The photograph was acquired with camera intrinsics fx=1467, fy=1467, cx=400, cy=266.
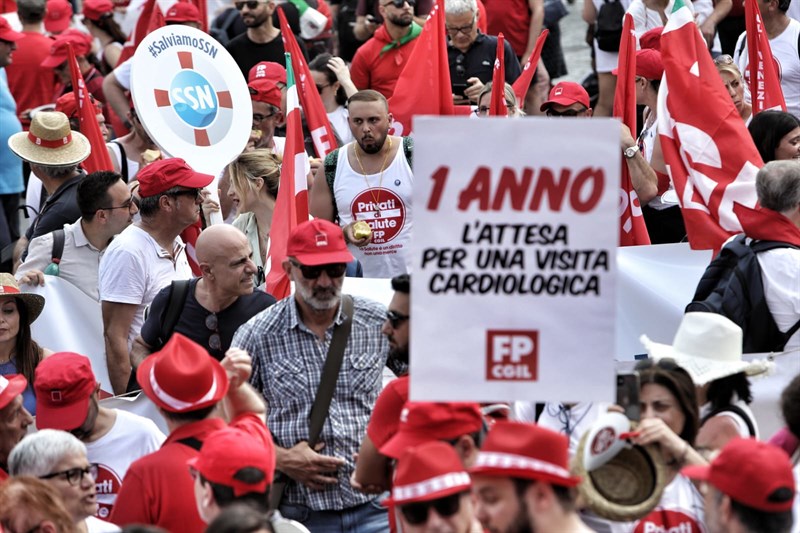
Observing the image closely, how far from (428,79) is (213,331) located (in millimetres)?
3423

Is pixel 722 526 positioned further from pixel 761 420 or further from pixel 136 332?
pixel 136 332

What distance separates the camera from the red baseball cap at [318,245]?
20.7ft

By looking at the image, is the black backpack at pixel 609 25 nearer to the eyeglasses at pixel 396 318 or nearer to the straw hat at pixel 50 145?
the straw hat at pixel 50 145

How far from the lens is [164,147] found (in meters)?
8.63

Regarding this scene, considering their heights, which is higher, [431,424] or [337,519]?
[431,424]

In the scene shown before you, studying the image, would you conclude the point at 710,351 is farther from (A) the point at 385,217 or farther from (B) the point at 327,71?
(B) the point at 327,71

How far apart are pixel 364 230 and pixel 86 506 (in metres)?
3.29

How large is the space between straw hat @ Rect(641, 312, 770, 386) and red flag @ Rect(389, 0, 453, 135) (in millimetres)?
4203

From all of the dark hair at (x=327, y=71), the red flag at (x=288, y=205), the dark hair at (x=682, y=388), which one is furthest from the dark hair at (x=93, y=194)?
the dark hair at (x=682, y=388)

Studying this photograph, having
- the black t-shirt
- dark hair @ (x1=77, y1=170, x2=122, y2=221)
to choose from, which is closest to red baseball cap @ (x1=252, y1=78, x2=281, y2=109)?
dark hair @ (x1=77, y1=170, x2=122, y2=221)

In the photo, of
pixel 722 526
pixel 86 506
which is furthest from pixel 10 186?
pixel 722 526

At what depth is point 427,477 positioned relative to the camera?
4598 millimetres

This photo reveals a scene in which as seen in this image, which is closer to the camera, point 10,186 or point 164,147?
point 164,147

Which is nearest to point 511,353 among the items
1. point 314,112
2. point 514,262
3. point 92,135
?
point 514,262
